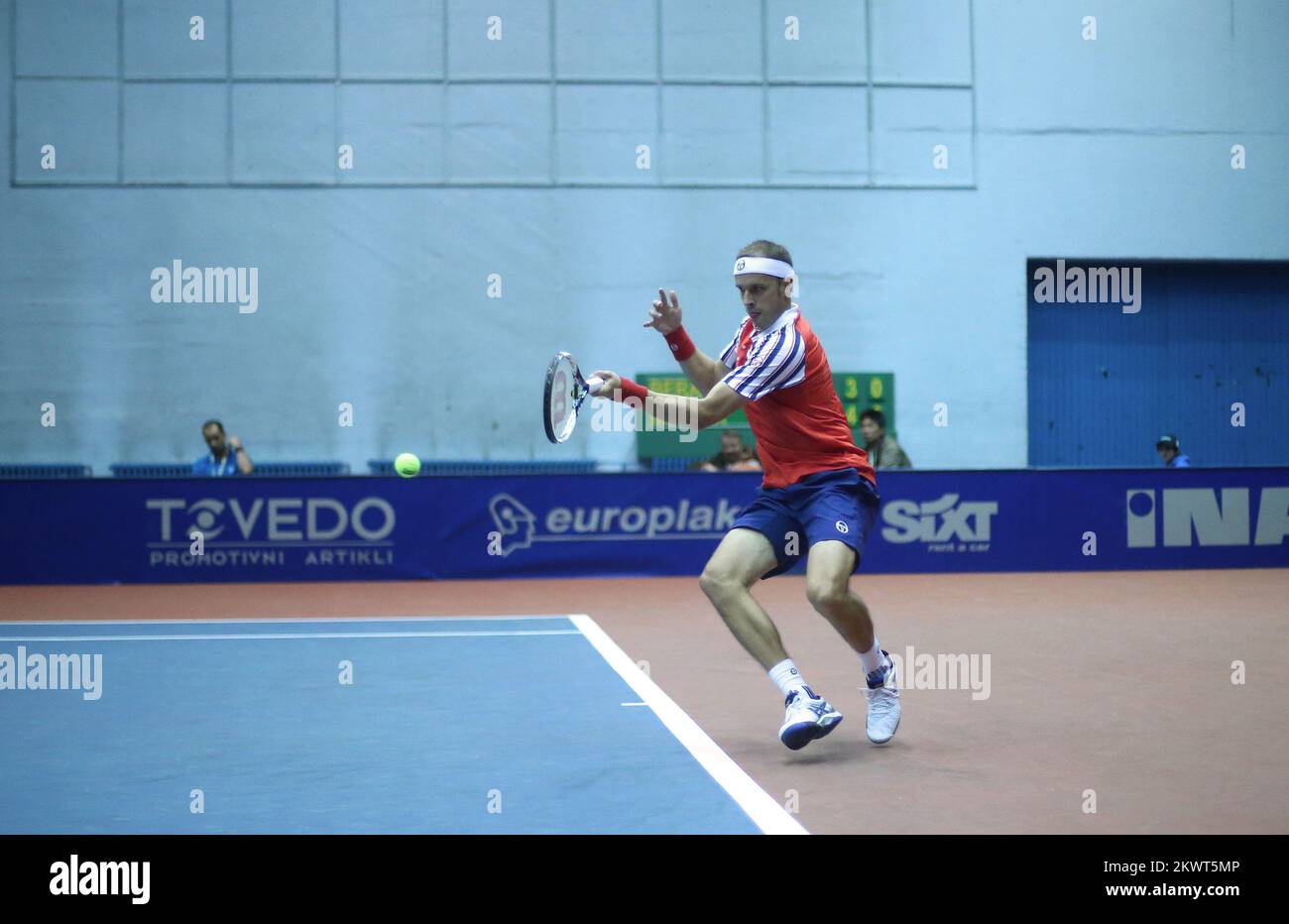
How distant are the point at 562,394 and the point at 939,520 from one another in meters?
8.72

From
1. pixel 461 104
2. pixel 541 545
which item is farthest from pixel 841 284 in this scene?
pixel 541 545

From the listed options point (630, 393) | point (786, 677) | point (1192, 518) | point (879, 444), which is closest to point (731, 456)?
point (879, 444)

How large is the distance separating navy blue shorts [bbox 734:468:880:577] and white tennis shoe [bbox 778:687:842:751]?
0.62 m

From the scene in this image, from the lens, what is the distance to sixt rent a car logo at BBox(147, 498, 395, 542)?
44.7 feet

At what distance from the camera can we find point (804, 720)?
539 cm

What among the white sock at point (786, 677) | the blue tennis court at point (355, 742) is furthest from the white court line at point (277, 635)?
the white sock at point (786, 677)

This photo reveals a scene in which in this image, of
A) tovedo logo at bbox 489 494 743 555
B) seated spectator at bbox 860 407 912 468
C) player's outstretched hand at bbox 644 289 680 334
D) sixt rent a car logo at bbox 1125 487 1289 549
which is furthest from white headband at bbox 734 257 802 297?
sixt rent a car logo at bbox 1125 487 1289 549

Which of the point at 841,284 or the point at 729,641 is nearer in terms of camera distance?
the point at 729,641

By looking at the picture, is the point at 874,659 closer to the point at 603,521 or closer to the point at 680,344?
the point at 680,344

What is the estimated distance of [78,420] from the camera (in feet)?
62.0

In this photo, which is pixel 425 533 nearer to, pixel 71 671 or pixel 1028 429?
pixel 71 671
